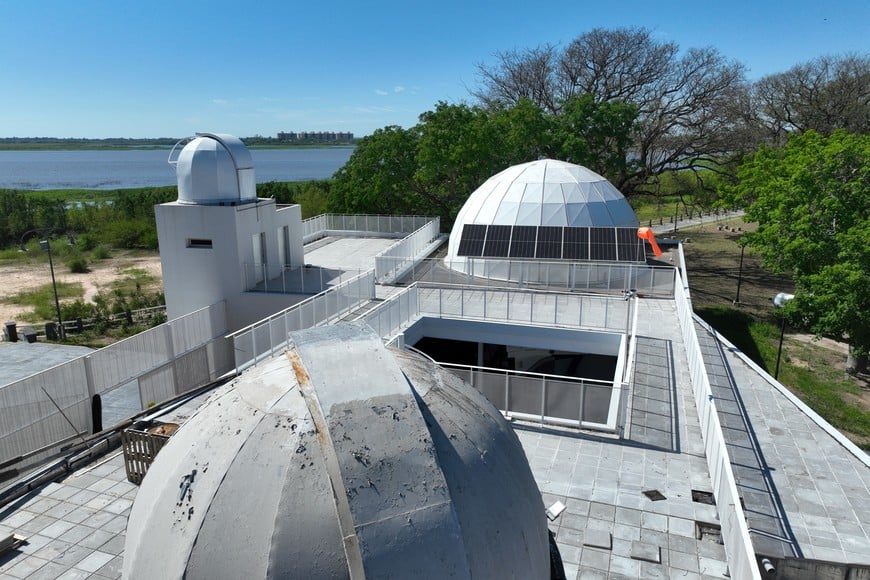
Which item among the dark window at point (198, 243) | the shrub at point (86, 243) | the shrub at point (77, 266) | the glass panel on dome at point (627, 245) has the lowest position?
the shrub at point (77, 266)

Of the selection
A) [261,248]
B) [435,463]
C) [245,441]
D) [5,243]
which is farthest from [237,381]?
[5,243]

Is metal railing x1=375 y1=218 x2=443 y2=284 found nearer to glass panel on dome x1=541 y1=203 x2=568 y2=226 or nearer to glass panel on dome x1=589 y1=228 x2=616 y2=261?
glass panel on dome x1=541 y1=203 x2=568 y2=226

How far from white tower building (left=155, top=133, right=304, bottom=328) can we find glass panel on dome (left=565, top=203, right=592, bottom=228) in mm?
13770

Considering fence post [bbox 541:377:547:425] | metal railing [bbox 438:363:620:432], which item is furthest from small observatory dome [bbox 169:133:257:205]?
fence post [bbox 541:377:547:425]

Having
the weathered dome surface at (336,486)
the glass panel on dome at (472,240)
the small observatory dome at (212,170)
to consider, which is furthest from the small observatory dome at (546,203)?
the weathered dome surface at (336,486)

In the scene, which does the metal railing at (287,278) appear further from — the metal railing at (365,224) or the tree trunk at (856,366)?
the tree trunk at (856,366)

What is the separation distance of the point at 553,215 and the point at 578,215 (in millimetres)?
1209

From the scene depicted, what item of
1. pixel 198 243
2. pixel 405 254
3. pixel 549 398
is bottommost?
pixel 549 398

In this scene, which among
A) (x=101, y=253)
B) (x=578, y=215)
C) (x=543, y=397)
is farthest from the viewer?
(x=101, y=253)

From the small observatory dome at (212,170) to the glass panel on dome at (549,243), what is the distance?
13310 millimetres

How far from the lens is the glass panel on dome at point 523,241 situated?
26516mm

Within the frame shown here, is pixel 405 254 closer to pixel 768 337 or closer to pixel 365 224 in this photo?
pixel 365 224

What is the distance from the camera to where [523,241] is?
26.9m

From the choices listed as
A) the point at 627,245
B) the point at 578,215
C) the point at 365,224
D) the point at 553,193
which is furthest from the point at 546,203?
the point at 365,224
